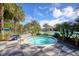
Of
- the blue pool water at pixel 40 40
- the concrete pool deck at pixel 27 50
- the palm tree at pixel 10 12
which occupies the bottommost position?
the concrete pool deck at pixel 27 50

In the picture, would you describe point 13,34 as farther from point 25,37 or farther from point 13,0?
point 13,0

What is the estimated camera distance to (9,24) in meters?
3.49

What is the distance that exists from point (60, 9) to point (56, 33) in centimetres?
42

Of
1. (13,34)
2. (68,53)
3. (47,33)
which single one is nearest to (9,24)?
(13,34)

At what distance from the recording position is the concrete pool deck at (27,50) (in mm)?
3467

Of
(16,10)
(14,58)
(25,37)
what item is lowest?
(14,58)

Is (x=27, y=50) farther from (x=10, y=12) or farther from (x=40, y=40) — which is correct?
(x=10, y=12)

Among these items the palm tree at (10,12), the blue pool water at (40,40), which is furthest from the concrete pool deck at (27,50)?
the palm tree at (10,12)

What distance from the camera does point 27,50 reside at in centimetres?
350

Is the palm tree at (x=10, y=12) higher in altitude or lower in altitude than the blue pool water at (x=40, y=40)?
higher

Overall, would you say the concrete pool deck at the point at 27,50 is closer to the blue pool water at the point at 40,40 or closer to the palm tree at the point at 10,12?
the blue pool water at the point at 40,40

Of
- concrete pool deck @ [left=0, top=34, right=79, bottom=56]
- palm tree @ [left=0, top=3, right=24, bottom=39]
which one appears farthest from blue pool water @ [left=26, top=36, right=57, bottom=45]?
palm tree @ [left=0, top=3, right=24, bottom=39]

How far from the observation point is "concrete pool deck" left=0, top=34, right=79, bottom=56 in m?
3.47

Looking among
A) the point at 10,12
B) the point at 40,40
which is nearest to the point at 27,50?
the point at 40,40
